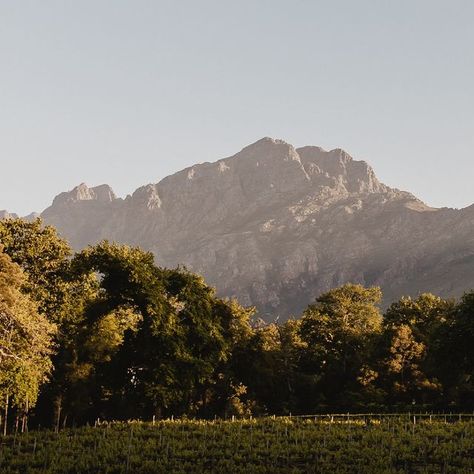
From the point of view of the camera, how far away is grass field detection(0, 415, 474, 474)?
3055 centimetres

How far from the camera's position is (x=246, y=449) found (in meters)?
35.9

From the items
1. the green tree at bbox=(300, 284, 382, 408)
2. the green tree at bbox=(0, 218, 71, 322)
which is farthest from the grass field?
the green tree at bbox=(300, 284, 382, 408)

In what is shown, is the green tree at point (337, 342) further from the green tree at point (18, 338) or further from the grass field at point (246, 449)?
the green tree at point (18, 338)

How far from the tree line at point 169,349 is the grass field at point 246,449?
17.5 feet

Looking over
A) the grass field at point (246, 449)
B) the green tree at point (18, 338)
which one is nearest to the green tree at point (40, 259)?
the green tree at point (18, 338)

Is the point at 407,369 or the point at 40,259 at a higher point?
the point at 40,259

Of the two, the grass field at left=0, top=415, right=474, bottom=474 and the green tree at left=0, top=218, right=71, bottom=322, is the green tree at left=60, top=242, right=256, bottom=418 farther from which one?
the grass field at left=0, top=415, right=474, bottom=474

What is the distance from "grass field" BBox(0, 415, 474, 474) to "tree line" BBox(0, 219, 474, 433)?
210 inches

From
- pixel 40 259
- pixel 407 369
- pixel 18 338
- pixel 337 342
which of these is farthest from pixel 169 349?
pixel 337 342

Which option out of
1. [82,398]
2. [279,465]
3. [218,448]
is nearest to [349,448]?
[279,465]

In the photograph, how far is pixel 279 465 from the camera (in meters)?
31.6

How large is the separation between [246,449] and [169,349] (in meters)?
16.7

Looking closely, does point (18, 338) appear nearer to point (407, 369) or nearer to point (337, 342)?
point (407, 369)

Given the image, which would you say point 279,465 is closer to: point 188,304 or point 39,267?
point 188,304
